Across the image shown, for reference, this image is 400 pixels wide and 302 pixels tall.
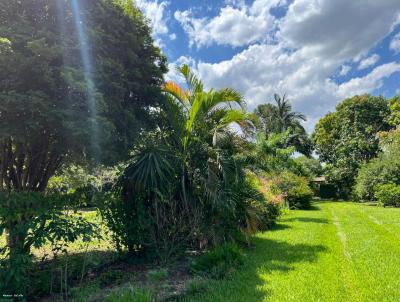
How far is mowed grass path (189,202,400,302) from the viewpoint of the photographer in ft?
15.0

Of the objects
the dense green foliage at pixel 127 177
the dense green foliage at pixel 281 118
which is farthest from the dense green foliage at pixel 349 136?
the dense green foliage at pixel 127 177

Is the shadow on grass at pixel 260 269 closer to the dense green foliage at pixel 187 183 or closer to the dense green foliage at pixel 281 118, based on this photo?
the dense green foliage at pixel 187 183

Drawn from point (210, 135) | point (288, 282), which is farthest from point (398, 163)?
point (288, 282)

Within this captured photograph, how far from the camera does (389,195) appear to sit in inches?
824

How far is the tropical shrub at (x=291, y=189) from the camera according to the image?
18661 mm

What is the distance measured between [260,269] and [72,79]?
4748 millimetres

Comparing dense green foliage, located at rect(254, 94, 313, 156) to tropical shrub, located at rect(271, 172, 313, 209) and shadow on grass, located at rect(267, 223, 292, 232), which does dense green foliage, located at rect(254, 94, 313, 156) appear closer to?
tropical shrub, located at rect(271, 172, 313, 209)

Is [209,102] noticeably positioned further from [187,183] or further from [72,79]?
[72,79]

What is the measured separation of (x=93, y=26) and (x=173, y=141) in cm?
301

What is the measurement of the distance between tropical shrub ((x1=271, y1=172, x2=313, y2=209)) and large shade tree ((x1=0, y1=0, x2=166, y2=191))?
12853mm

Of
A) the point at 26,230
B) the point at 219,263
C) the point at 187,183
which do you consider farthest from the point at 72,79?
the point at 219,263

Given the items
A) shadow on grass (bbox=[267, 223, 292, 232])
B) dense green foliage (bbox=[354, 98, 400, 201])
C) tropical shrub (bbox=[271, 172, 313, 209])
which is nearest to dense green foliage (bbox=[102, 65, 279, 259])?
shadow on grass (bbox=[267, 223, 292, 232])

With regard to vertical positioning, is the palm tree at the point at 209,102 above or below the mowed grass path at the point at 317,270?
above

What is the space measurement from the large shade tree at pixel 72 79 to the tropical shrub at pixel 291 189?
12853 mm
